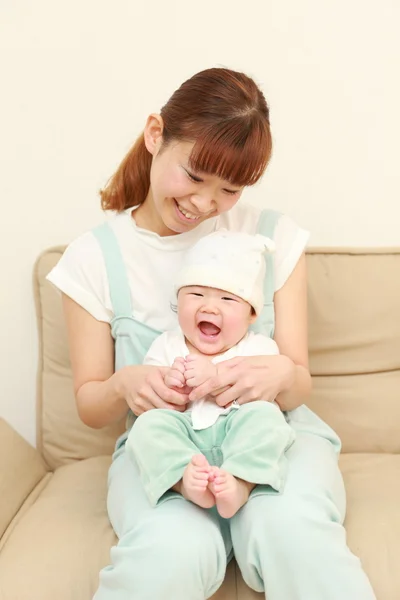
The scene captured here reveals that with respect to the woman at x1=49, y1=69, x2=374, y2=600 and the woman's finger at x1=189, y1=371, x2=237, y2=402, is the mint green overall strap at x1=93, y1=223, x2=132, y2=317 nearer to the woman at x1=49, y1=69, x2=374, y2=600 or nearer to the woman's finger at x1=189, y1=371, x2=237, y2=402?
the woman at x1=49, y1=69, x2=374, y2=600

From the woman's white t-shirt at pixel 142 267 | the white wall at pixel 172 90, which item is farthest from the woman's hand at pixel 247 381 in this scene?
the white wall at pixel 172 90

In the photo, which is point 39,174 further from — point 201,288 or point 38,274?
point 201,288

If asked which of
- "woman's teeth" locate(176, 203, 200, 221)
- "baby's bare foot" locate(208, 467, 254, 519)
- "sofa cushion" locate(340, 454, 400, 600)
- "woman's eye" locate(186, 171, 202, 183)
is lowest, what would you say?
"sofa cushion" locate(340, 454, 400, 600)

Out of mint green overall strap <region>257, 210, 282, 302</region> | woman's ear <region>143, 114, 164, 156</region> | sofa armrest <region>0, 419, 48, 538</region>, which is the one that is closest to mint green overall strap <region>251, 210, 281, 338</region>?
mint green overall strap <region>257, 210, 282, 302</region>

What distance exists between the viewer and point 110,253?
A: 1.68 m

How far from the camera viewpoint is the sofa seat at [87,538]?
52.6 inches

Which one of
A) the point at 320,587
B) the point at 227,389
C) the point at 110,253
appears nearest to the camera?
the point at 320,587

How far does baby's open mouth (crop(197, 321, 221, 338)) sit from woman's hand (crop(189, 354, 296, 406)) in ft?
0.20

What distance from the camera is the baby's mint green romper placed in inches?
46.7

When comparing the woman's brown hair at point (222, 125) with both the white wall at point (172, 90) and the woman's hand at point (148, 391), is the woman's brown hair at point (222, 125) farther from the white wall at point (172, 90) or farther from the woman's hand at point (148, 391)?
the white wall at point (172, 90)

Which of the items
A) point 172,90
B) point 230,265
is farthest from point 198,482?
point 172,90

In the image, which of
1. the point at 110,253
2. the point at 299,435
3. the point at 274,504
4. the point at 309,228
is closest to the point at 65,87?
the point at 110,253

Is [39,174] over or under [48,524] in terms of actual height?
over

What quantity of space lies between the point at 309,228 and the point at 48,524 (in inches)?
43.2
